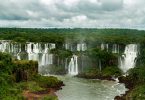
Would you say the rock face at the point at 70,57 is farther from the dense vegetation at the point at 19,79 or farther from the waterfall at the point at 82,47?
the dense vegetation at the point at 19,79

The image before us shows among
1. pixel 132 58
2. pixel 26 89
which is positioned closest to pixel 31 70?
pixel 26 89

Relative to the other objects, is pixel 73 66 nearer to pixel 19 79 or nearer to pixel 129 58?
pixel 129 58

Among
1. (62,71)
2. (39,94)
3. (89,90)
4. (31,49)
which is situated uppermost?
(31,49)

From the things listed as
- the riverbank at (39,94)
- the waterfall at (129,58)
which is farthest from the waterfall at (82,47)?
the riverbank at (39,94)

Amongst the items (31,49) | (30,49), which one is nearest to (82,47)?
(31,49)

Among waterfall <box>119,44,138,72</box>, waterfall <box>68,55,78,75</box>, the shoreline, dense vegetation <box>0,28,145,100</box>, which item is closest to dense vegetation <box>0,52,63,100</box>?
dense vegetation <box>0,28,145,100</box>

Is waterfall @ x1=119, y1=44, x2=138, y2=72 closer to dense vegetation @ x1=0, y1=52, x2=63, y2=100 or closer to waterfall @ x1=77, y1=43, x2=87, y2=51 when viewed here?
waterfall @ x1=77, y1=43, x2=87, y2=51

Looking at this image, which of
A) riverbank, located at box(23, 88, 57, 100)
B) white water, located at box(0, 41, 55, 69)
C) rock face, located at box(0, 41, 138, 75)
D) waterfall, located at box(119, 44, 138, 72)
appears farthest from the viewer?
white water, located at box(0, 41, 55, 69)

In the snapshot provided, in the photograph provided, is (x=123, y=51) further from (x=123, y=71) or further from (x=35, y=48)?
(x=35, y=48)
